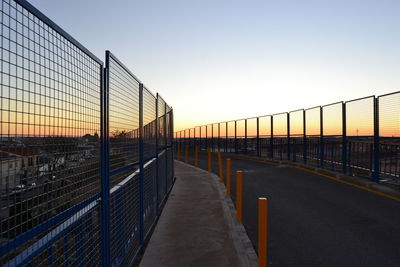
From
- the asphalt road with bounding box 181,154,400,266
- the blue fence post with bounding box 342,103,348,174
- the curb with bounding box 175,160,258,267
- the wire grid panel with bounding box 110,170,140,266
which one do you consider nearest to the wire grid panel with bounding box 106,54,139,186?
the wire grid panel with bounding box 110,170,140,266

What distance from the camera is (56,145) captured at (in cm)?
237

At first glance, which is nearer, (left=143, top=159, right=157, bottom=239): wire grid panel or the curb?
the curb

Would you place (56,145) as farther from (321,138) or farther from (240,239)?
(321,138)

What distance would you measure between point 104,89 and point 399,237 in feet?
19.7

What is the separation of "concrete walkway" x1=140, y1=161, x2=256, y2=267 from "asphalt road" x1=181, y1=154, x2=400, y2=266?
18.7 inches

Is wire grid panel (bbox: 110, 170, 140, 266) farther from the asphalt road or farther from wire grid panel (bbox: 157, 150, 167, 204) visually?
wire grid panel (bbox: 157, 150, 167, 204)

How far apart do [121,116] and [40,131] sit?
7.42ft

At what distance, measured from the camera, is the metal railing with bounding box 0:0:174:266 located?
5.87 feet

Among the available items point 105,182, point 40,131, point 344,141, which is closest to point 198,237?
point 105,182

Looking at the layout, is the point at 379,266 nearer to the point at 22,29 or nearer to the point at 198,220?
the point at 198,220

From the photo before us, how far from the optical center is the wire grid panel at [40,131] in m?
1.75

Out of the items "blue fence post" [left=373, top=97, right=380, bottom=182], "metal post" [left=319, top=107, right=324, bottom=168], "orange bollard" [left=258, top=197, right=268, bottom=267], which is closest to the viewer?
"orange bollard" [left=258, top=197, right=268, bottom=267]

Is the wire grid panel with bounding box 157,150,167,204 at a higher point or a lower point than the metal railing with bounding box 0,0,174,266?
lower

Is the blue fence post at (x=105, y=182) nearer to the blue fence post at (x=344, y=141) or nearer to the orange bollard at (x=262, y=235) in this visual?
the orange bollard at (x=262, y=235)
